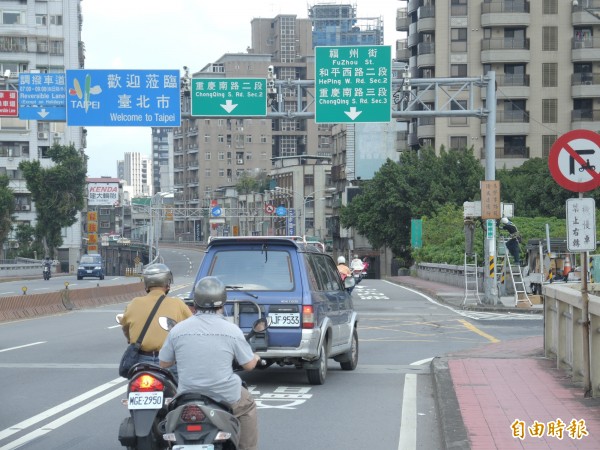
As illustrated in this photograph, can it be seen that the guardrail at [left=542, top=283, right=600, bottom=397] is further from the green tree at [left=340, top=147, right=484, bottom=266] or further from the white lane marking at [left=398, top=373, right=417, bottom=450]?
the green tree at [left=340, top=147, right=484, bottom=266]

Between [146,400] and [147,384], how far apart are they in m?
0.11

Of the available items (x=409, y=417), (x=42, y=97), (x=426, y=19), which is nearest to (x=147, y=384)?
(x=409, y=417)

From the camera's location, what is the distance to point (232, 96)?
111ft

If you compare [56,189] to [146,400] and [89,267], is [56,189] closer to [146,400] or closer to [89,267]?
[89,267]

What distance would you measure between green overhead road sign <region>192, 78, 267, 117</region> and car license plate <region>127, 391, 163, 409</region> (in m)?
26.9

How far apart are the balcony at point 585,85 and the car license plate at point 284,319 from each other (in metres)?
67.4

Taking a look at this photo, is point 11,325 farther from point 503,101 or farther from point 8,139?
point 8,139

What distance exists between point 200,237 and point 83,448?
467 ft

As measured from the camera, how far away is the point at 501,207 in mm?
32094

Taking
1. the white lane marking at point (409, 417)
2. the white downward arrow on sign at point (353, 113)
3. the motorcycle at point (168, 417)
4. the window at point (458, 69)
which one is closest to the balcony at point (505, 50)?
the window at point (458, 69)

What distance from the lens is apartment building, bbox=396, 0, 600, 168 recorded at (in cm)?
7562

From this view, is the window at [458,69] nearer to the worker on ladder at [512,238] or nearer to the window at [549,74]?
the window at [549,74]

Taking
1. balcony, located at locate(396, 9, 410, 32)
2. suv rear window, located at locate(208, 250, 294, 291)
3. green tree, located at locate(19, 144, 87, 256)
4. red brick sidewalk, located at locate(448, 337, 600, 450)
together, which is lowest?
red brick sidewalk, located at locate(448, 337, 600, 450)

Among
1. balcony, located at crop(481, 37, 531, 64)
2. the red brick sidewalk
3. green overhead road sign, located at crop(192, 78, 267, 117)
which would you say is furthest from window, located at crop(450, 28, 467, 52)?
the red brick sidewalk
